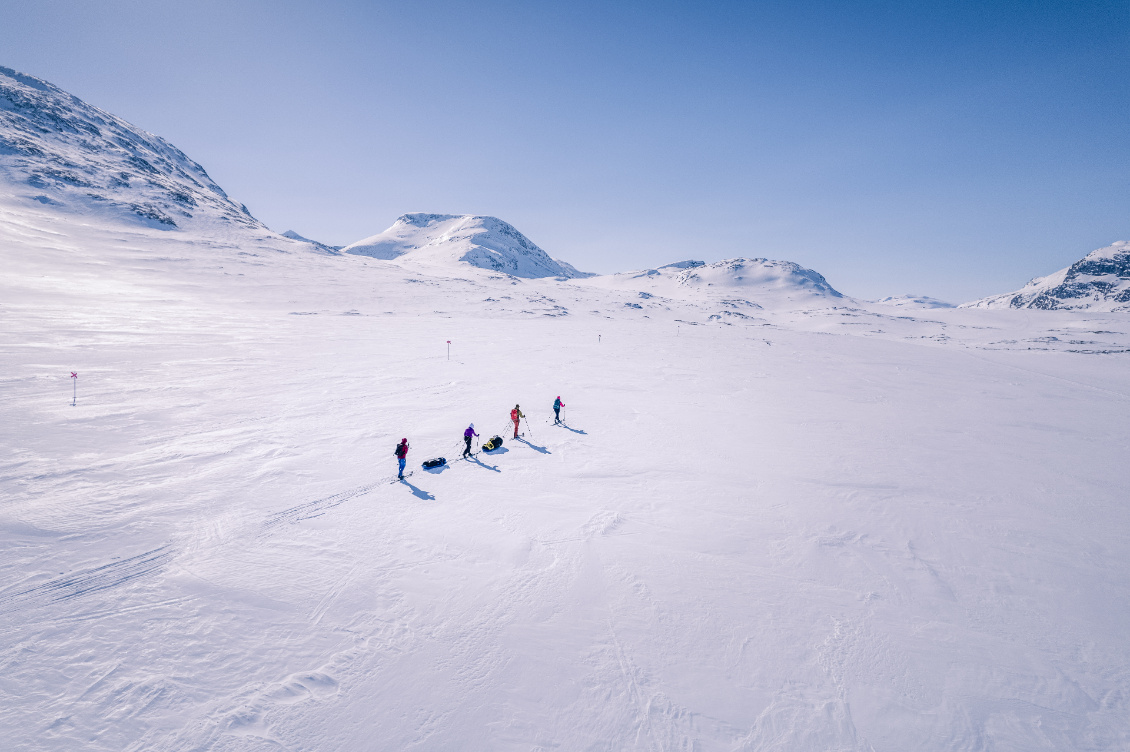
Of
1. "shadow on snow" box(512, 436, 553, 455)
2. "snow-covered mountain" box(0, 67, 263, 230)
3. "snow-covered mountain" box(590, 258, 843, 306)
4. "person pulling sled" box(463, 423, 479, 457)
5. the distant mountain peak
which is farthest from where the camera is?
the distant mountain peak

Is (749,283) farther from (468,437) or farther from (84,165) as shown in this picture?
(84,165)

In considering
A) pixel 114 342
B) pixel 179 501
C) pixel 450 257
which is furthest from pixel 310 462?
pixel 450 257

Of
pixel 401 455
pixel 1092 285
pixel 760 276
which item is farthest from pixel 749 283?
pixel 401 455

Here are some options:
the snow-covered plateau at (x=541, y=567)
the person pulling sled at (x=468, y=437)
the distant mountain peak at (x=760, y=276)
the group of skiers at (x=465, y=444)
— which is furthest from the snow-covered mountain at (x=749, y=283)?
the person pulling sled at (x=468, y=437)

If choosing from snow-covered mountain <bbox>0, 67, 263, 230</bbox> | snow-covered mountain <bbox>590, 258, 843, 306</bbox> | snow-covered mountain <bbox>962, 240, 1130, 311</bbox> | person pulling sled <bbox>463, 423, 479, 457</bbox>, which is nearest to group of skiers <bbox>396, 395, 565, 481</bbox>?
person pulling sled <bbox>463, 423, 479, 457</bbox>

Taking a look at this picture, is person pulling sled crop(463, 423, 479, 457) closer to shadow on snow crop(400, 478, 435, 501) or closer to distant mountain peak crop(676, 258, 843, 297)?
shadow on snow crop(400, 478, 435, 501)
